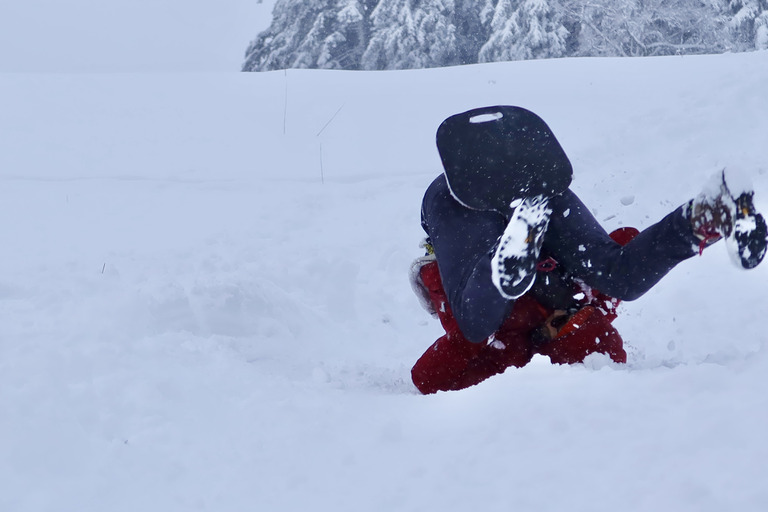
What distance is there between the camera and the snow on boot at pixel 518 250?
6.97ft

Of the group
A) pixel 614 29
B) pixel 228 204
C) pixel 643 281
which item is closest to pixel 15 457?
pixel 643 281

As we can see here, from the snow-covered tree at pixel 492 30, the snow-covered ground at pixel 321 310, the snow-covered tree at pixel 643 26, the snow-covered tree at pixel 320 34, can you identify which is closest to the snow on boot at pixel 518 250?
the snow-covered ground at pixel 321 310

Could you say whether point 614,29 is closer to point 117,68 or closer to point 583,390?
point 583,390

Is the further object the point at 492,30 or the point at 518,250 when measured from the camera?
the point at 492,30

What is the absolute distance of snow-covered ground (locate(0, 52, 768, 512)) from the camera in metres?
1.59

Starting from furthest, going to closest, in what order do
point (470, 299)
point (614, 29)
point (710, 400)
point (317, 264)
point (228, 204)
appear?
point (614, 29), point (228, 204), point (317, 264), point (470, 299), point (710, 400)

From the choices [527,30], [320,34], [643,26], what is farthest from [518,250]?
[320,34]

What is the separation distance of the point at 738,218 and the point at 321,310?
2.70 m

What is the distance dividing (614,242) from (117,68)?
123 ft

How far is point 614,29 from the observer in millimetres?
14461

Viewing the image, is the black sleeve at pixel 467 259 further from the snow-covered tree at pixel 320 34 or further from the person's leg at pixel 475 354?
the snow-covered tree at pixel 320 34

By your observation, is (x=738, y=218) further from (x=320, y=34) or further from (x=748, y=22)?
(x=320, y=34)

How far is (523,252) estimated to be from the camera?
6.98 ft

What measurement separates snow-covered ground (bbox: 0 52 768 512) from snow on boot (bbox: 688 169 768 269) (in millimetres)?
297
